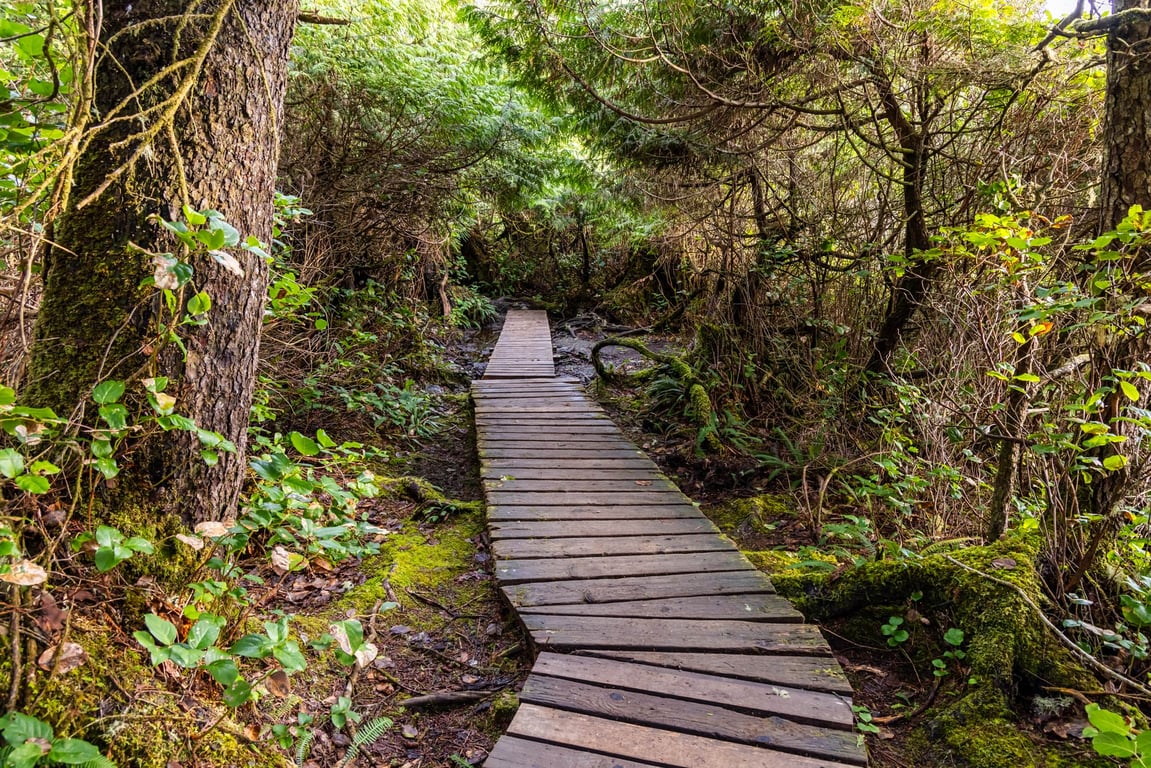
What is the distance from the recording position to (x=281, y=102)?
2.51 meters

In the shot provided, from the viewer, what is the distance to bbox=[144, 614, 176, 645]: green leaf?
4.87 feet

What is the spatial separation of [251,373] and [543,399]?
5.16 m

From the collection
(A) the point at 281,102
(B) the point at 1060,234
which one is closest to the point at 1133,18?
(B) the point at 1060,234

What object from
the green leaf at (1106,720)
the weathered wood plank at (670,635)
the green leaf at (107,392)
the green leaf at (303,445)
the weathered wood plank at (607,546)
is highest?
the green leaf at (107,392)

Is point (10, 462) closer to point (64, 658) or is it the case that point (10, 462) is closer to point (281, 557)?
point (64, 658)

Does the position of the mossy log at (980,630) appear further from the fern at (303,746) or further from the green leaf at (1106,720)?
the fern at (303,746)

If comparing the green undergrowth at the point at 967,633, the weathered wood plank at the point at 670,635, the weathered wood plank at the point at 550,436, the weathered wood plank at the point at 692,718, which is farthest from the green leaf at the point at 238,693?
the weathered wood plank at the point at 550,436

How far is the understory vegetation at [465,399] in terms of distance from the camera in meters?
1.76

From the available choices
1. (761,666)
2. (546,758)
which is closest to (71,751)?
(546,758)

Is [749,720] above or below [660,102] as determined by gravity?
below

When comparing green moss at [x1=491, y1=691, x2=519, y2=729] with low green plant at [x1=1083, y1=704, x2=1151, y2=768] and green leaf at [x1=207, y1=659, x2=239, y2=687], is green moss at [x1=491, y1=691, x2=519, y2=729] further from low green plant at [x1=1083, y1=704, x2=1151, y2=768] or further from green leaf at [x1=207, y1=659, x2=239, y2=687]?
low green plant at [x1=1083, y1=704, x2=1151, y2=768]

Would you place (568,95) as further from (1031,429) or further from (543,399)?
(1031,429)

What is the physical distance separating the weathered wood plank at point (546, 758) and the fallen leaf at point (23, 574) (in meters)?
1.52

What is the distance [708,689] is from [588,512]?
6.06ft
